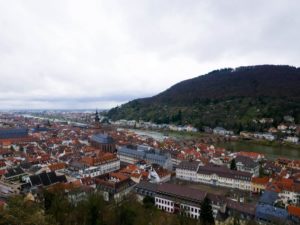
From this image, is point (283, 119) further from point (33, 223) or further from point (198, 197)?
point (33, 223)

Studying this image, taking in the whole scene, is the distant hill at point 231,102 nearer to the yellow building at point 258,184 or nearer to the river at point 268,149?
the river at point 268,149

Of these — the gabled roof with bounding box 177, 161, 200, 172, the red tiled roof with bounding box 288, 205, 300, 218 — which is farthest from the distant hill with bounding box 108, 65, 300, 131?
the red tiled roof with bounding box 288, 205, 300, 218

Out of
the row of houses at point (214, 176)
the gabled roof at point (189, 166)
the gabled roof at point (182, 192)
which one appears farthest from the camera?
the gabled roof at point (189, 166)

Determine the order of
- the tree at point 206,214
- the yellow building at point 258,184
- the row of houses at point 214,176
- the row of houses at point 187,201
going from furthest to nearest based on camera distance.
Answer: the row of houses at point 214,176 → the yellow building at point 258,184 → the row of houses at point 187,201 → the tree at point 206,214

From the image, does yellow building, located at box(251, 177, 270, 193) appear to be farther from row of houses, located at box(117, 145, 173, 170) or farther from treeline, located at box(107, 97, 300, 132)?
treeline, located at box(107, 97, 300, 132)

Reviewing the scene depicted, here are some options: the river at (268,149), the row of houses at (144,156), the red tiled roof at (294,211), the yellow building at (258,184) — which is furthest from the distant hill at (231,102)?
the red tiled roof at (294,211)

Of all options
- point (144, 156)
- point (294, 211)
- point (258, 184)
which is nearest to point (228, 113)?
point (144, 156)

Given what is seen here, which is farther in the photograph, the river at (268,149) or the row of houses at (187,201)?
the river at (268,149)

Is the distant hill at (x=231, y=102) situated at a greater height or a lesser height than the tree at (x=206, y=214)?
greater

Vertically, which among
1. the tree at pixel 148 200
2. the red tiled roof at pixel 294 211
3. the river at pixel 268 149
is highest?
the red tiled roof at pixel 294 211
